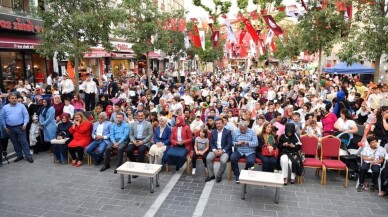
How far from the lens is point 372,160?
6473 mm

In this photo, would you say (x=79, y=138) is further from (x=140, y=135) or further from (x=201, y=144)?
(x=201, y=144)

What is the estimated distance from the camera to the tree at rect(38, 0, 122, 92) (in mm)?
12219

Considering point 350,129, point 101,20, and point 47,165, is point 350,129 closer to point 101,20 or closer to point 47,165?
point 47,165

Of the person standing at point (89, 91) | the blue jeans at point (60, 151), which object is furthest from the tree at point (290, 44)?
the blue jeans at point (60, 151)

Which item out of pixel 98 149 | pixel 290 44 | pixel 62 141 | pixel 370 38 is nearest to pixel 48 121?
pixel 62 141

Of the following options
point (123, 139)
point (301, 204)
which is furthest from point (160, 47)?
point (301, 204)

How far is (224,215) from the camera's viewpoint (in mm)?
5430

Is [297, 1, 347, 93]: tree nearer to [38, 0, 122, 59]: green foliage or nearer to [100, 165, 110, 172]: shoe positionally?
[38, 0, 122, 59]: green foliage

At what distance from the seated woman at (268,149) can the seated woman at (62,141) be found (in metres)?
5.30

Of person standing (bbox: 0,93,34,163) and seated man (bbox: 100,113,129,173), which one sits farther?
person standing (bbox: 0,93,34,163)

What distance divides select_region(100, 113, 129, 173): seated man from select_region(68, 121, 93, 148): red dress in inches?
27.4

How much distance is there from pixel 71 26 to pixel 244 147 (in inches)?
371

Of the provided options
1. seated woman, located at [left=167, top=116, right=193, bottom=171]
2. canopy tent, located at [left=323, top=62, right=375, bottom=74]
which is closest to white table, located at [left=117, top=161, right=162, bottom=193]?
seated woman, located at [left=167, top=116, right=193, bottom=171]

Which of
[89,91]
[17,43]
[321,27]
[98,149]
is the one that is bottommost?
[98,149]
